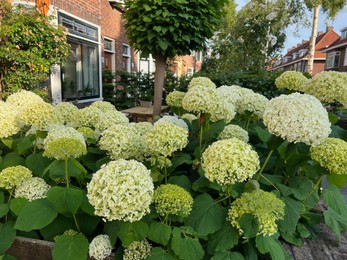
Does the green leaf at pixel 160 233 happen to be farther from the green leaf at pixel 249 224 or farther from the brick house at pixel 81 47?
the brick house at pixel 81 47

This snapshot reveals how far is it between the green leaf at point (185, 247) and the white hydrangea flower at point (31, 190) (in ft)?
2.18

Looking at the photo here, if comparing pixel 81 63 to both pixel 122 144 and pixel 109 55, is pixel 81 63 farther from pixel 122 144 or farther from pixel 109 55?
pixel 122 144

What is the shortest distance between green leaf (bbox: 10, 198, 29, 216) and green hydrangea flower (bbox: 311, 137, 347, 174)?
1.28 m

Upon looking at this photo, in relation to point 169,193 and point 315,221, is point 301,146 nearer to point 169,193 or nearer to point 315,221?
point 315,221

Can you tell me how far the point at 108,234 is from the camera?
45.5 inches

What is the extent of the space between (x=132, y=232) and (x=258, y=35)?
11.5 meters

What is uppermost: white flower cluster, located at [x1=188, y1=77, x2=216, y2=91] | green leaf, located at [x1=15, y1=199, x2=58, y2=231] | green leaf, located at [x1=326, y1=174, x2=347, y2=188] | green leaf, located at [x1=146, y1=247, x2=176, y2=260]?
white flower cluster, located at [x1=188, y1=77, x2=216, y2=91]

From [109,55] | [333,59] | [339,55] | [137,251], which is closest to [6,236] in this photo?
[137,251]

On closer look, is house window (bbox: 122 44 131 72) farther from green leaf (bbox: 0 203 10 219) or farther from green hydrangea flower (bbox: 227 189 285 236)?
green hydrangea flower (bbox: 227 189 285 236)

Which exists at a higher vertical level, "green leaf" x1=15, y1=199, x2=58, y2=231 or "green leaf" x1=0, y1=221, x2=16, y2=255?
"green leaf" x1=15, y1=199, x2=58, y2=231

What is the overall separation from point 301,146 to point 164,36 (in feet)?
7.99

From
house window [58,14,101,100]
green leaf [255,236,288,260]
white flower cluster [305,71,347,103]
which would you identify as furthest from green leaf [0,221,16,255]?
house window [58,14,101,100]

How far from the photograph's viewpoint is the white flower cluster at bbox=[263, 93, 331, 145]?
1104mm

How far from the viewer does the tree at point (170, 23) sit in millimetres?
3068
